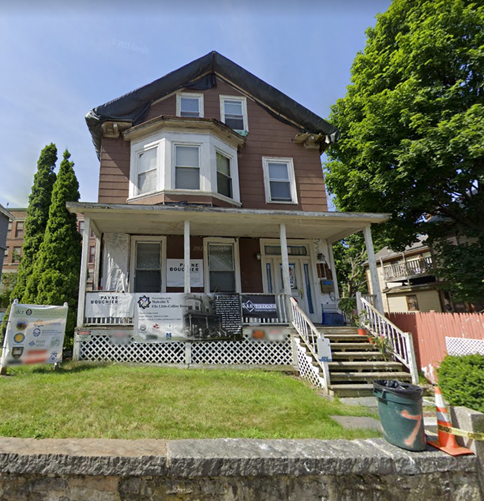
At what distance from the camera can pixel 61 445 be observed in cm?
274

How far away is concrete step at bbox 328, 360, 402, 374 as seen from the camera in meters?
6.23

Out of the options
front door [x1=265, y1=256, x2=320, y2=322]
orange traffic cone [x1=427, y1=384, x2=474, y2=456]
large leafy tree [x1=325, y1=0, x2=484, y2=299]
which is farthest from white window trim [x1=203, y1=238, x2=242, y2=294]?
orange traffic cone [x1=427, y1=384, x2=474, y2=456]

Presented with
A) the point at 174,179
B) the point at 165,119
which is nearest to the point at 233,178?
the point at 174,179

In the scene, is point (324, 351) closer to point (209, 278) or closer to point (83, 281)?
point (209, 278)

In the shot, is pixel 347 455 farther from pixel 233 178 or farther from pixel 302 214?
pixel 233 178

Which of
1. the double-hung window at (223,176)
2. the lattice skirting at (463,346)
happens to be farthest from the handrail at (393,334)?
the double-hung window at (223,176)

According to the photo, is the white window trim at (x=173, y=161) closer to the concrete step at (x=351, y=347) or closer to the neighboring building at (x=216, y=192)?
the neighboring building at (x=216, y=192)

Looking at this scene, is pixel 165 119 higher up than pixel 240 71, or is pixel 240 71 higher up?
pixel 240 71

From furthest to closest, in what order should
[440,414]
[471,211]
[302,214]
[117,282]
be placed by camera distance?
[471,211], [117,282], [302,214], [440,414]

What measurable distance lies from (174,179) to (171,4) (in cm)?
430

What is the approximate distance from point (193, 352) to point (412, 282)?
21228 millimetres

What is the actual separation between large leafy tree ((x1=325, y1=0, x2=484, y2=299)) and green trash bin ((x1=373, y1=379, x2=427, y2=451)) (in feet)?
29.5

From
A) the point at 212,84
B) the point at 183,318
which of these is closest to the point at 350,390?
the point at 183,318

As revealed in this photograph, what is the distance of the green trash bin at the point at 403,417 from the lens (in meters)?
2.81
